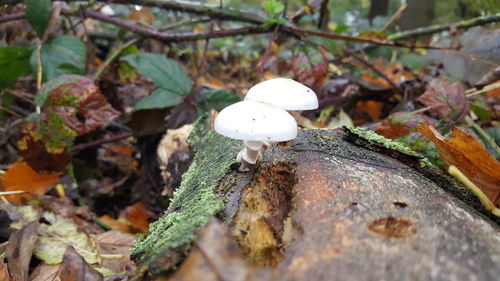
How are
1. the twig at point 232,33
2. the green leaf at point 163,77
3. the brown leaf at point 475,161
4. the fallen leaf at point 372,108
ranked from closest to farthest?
the brown leaf at point 475,161
the green leaf at point 163,77
the twig at point 232,33
the fallen leaf at point 372,108

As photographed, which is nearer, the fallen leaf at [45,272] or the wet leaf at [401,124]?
the fallen leaf at [45,272]

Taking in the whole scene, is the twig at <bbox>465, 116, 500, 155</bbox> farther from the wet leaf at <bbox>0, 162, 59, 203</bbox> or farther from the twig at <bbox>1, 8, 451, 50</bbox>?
the wet leaf at <bbox>0, 162, 59, 203</bbox>

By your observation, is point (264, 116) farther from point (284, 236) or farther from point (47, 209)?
point (47, 209)

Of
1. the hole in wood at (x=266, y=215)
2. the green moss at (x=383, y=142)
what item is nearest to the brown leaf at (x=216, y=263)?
the hole in wood at (x=266, y=215)

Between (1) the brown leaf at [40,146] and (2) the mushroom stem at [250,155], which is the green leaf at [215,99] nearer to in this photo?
(1) the brown leaf at [40,146]

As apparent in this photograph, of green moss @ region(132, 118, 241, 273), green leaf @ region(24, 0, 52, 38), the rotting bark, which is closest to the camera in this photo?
the rotting bark

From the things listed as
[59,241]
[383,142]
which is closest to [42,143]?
[59,241]

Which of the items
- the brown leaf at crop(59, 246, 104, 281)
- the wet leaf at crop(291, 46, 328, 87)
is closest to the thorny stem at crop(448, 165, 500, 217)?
the brown leaf at crop(59, 246, 104, 281)

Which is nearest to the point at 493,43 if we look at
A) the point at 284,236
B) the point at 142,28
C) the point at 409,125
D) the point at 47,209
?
the point at 409,125
